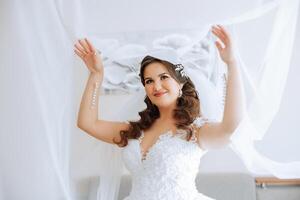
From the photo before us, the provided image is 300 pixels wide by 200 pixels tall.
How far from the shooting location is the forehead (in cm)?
126

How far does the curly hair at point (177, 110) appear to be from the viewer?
128cm

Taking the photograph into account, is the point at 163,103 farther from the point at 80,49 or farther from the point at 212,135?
the point at 80,49

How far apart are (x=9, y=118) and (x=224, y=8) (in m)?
0.91

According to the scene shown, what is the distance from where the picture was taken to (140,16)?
1.27 metres

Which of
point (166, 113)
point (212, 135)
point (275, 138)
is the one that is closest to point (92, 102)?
point (166, 113)

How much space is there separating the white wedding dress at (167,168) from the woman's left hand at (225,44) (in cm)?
28

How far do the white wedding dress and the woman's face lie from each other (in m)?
0.12

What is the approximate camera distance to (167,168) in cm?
123

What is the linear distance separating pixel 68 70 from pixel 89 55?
0.15 meters

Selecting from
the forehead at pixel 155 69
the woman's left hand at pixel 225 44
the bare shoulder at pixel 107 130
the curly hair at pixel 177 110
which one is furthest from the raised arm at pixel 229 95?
the bare shoulder at pixel 107 130

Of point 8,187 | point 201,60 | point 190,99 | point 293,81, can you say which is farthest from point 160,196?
point 293,81

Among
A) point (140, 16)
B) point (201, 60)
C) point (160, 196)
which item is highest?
point (140, 16)

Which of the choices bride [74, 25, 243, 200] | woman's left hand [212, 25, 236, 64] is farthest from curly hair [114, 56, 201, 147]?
woman's left hand [212, 25, 236, 64]

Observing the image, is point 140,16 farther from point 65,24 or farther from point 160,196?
point 160,196
